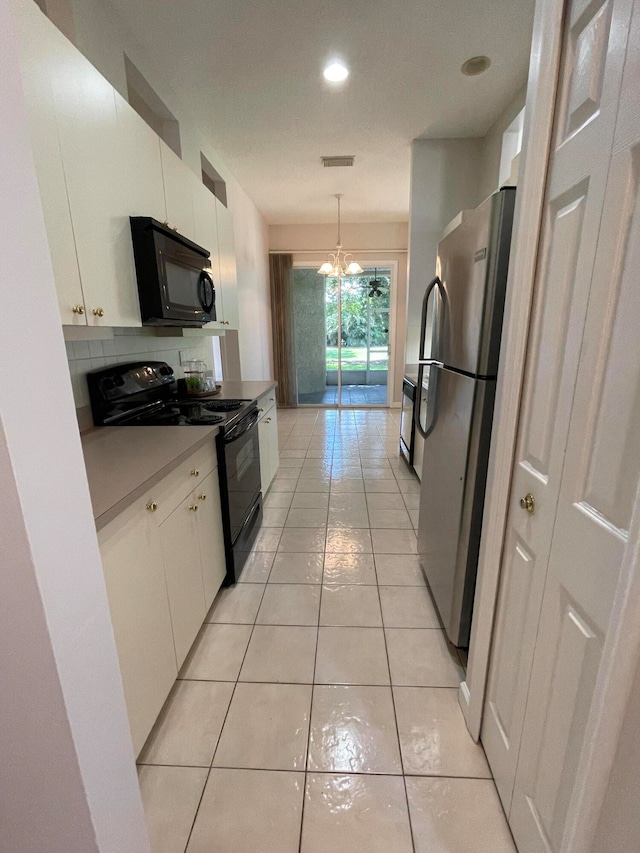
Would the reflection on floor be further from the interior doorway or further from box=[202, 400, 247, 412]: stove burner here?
box=[202, 400, 247, 412]: stove burner

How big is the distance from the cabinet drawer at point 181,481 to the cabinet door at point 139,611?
7 cm

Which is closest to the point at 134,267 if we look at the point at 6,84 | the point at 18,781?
the point at 6,84

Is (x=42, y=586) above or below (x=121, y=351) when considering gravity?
below

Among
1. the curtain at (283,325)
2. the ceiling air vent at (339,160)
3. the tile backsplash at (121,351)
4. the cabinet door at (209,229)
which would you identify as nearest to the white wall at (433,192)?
the ceiling air vent at (339,160)

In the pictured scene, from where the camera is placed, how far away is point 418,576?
84.2 inches

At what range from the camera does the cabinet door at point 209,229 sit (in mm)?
2354

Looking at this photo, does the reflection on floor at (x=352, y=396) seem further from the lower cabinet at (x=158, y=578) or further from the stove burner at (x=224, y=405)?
the lower cabinet at (x=158, y=578)

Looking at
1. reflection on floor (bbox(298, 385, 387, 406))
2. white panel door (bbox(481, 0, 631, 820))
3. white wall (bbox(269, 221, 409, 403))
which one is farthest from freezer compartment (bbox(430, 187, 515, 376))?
reflection on floor (bbox(298, 385, 387, 406))

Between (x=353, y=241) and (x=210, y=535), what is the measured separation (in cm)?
551

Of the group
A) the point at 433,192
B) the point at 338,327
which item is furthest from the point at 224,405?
the point at 338,327

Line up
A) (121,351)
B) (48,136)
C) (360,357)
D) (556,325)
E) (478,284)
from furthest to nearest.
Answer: (360,357) → (121,351) → (478,284) → (48,136) → (556,325)

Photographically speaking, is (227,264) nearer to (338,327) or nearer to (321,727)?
(321,727)

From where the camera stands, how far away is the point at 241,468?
2.11 meters

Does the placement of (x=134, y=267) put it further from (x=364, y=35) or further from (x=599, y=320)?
(x=364, y=35)
